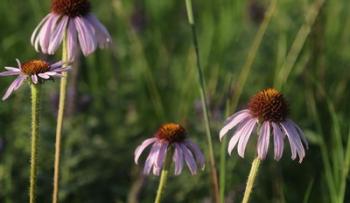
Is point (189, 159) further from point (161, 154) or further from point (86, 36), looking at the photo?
point (86, 36)

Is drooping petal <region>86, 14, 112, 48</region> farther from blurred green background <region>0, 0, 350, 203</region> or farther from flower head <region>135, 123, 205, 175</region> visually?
blurred green background <region>0, 0, 350, 203</region>

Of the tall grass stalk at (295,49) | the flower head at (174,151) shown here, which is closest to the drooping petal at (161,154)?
the flower head at (174,151)

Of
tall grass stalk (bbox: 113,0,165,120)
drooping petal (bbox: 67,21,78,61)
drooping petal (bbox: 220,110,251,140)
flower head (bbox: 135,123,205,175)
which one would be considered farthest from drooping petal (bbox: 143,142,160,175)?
tall grass stalk (bbox: 113,0,165,120)

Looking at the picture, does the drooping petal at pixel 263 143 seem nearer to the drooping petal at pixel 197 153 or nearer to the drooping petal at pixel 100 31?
the drooping petal at pixel 197 153

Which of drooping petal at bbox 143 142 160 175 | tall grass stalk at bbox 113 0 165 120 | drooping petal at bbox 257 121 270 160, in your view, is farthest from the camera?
tall grass stalk at bbox 113 0 165 120

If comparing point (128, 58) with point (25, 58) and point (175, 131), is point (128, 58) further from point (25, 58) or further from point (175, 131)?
point (175, 131)

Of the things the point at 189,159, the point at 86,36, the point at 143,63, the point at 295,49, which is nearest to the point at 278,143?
the point at 189,159

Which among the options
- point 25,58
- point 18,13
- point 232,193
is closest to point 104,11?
point 18,13
